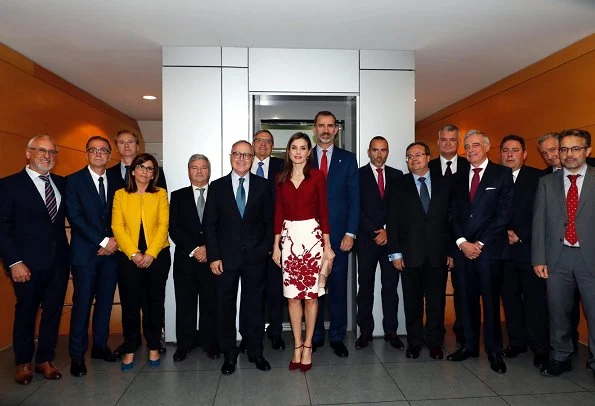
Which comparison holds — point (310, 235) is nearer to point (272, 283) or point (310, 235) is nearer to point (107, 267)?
point (272, 283)

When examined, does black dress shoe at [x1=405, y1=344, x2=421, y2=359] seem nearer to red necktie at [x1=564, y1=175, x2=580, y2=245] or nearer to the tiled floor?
the tiled floor

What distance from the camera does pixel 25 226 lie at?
3508 mm

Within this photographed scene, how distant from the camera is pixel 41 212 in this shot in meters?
3.56

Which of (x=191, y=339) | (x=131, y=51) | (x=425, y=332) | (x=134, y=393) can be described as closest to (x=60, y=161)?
(x=131, y=51)

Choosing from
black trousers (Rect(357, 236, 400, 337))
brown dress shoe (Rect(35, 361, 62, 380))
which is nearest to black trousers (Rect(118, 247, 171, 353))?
brown dress shoe (Rect(35, 361, 62, 380))

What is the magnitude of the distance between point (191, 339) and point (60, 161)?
3.89 meters

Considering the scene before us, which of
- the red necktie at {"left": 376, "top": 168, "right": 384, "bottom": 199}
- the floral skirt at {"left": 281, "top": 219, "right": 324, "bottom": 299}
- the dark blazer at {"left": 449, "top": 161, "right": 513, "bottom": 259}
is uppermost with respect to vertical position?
the red necktie at {"left": 376, "top": 168, "right": 384, "bottom": 199}

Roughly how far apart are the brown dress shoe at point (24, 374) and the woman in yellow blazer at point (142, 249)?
72cm

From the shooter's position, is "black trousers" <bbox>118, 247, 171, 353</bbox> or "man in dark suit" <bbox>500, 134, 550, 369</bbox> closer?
"black trousers" <bbox>118, 247, 171, 353</bbox>

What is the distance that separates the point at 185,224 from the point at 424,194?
2.28m

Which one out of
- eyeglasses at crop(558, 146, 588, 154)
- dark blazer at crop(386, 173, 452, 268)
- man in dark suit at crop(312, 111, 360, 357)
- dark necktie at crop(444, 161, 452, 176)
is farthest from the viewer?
dark necktie at crop(444, 161, 452, 176)

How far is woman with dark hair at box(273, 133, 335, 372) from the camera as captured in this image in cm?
359

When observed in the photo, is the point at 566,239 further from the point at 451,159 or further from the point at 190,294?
the point at 190,294

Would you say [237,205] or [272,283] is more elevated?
[237,205]
